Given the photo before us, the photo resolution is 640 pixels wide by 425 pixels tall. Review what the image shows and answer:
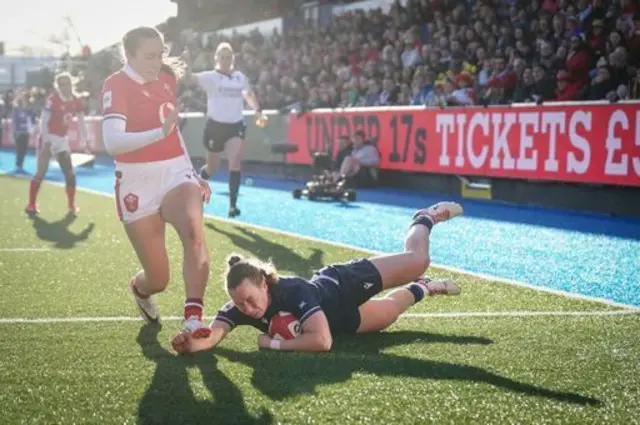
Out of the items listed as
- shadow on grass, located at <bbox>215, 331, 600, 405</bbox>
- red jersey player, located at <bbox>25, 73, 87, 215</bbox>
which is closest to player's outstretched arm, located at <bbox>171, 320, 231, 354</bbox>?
shadow on grass, located at <bbox>215, 331, 600, 405</bbox>

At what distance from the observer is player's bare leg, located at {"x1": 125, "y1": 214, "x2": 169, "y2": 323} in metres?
6.15

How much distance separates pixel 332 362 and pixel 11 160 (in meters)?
32.5

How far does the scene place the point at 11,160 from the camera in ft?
116

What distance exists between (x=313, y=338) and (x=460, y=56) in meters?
15.1

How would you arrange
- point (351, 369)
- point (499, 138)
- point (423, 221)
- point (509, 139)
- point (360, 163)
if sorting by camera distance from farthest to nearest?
point (360, 163), point (499, 138), point (509, 139), point (423, 221), point (351, 369)

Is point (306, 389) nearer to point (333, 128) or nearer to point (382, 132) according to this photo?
point (382, 132)

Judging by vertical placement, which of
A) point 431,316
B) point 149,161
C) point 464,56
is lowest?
point 431,316

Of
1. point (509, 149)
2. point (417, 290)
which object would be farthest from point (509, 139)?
point (417, 290)

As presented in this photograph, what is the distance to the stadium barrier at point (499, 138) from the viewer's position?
13.4 meters

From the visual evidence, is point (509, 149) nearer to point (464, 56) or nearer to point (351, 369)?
point (464, 56)

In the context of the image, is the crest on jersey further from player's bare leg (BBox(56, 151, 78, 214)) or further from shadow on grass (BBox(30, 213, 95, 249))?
player's bare leg (BBox(56, 151, 78, 214))

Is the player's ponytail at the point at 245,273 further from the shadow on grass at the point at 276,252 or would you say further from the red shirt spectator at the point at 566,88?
the red shirt spectator at the point at 566,88

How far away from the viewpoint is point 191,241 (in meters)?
5.87

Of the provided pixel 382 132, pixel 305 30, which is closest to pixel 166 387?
pixel 382 132
